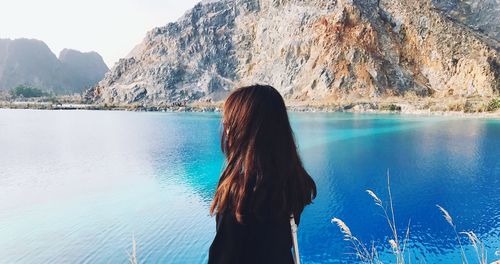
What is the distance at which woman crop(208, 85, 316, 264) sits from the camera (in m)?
2.25

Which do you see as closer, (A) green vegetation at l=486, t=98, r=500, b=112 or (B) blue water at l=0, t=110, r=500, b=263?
(B) blue water at l=0, t=110, r=500, b=263

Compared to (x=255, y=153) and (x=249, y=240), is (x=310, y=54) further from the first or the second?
(x=249, y=240)

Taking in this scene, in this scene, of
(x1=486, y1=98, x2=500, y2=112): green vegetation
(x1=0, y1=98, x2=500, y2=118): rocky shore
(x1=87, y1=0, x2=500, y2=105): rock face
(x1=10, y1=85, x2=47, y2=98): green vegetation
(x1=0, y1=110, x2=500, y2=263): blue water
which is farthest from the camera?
(x1=10, y1=85, x2=47, y2=98): green vegetation

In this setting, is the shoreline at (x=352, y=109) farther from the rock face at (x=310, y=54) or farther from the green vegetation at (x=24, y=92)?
the green vegetation at (x=24, y=92)

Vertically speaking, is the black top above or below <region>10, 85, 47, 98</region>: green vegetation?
below

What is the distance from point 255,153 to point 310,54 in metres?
107

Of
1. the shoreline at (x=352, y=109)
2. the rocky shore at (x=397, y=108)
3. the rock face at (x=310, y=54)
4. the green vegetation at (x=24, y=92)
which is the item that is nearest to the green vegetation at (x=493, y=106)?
the rocky shore at (x=397, y=108)

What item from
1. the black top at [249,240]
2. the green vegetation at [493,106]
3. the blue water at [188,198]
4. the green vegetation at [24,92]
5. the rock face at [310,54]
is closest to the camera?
the black top at [249,240]

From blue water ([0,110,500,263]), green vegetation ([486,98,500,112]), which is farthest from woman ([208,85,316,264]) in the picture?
green vegetation ([486,98,500,112])

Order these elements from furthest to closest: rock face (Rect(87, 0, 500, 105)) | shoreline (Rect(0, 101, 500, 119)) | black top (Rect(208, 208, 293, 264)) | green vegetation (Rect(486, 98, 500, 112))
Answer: rock face (Rect(87, 0, 500, 105))
shoreline (Rect(0, 101, 500, 119))
green vegetation (Rect(486, 98, 500, 112))
black top (Rect(208, 208, 293, 264))

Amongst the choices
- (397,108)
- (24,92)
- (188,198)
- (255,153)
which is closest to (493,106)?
(397,108)

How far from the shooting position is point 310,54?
10544cm

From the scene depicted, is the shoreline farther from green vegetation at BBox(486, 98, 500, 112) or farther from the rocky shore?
green vegetation at BBox(486, 98, 500, 112)

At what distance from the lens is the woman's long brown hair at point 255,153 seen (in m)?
2.29
